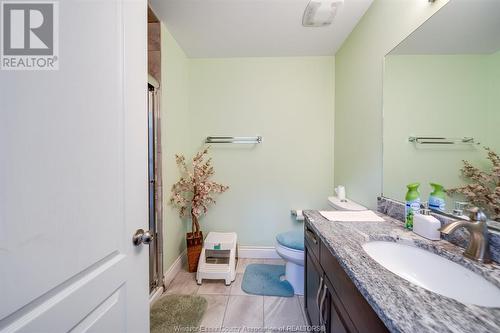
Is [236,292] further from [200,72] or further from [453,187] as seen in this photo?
[200,72]

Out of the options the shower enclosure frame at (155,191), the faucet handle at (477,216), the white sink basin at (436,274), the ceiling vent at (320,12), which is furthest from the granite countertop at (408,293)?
the ceiling vent at (320,12)

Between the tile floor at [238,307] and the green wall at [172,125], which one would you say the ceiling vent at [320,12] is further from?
the tile floor at [238,307]

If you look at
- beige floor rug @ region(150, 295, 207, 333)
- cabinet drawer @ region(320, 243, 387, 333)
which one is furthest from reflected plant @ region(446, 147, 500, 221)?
beige floor rug @ region(150, 295, 207, 333)

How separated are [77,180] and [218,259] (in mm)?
1741

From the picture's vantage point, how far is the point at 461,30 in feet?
2.98

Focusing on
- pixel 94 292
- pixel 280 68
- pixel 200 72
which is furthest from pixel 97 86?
pixel 280 68

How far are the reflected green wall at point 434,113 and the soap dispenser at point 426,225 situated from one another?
20 centimetres

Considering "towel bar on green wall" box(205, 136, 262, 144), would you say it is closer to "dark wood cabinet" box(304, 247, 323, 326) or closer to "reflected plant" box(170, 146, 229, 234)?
"reflected plant" box(170, 146, 229, 234)

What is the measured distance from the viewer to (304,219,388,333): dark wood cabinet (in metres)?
0.59

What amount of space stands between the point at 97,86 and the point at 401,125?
158 cm

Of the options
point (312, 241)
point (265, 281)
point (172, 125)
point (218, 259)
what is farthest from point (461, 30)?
point (218, 259)

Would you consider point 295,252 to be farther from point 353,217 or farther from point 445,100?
point 445,100

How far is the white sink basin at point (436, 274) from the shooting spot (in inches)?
24.6

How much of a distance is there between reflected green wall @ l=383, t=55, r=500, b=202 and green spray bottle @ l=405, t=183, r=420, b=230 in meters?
0.07
